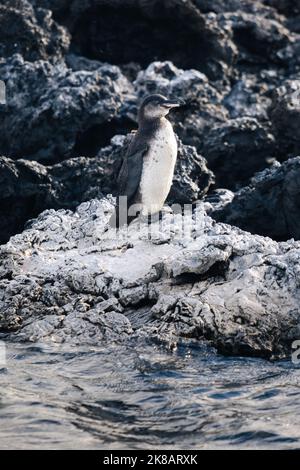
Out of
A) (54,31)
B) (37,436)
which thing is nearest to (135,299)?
(37,436)

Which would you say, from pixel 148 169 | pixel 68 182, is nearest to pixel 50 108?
pixel 68 182

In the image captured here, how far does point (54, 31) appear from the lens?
16.3 meters

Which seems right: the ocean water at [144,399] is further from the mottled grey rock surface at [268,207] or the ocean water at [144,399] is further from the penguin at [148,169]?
the mottled grey rock surface at [268,207]

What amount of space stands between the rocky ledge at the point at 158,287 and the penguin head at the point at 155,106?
2.01 meters

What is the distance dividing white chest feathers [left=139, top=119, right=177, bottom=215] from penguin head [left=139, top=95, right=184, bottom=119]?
0.36 metres

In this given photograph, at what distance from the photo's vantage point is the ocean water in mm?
7121

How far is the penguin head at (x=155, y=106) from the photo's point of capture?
12.2 meters

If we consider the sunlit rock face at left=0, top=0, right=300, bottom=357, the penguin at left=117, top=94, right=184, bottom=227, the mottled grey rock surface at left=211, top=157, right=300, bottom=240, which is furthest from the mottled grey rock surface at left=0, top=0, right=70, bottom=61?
the mottled grey rock surface at left=211, top=157, right=300, bottom=240

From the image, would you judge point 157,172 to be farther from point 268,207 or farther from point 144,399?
point 144,399

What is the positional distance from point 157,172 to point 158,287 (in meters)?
2.48

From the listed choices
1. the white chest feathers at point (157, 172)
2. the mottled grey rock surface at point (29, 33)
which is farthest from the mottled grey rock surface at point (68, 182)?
the mottled grey rock surface at point (29, 33)

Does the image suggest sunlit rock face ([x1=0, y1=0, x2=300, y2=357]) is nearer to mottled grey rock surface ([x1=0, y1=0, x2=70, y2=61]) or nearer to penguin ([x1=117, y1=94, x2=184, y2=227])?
mottled grey rock surface ([x1=0, y1=0, x2=70, y2=61])

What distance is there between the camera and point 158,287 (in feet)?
31.6

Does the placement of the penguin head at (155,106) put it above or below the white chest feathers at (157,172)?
above
